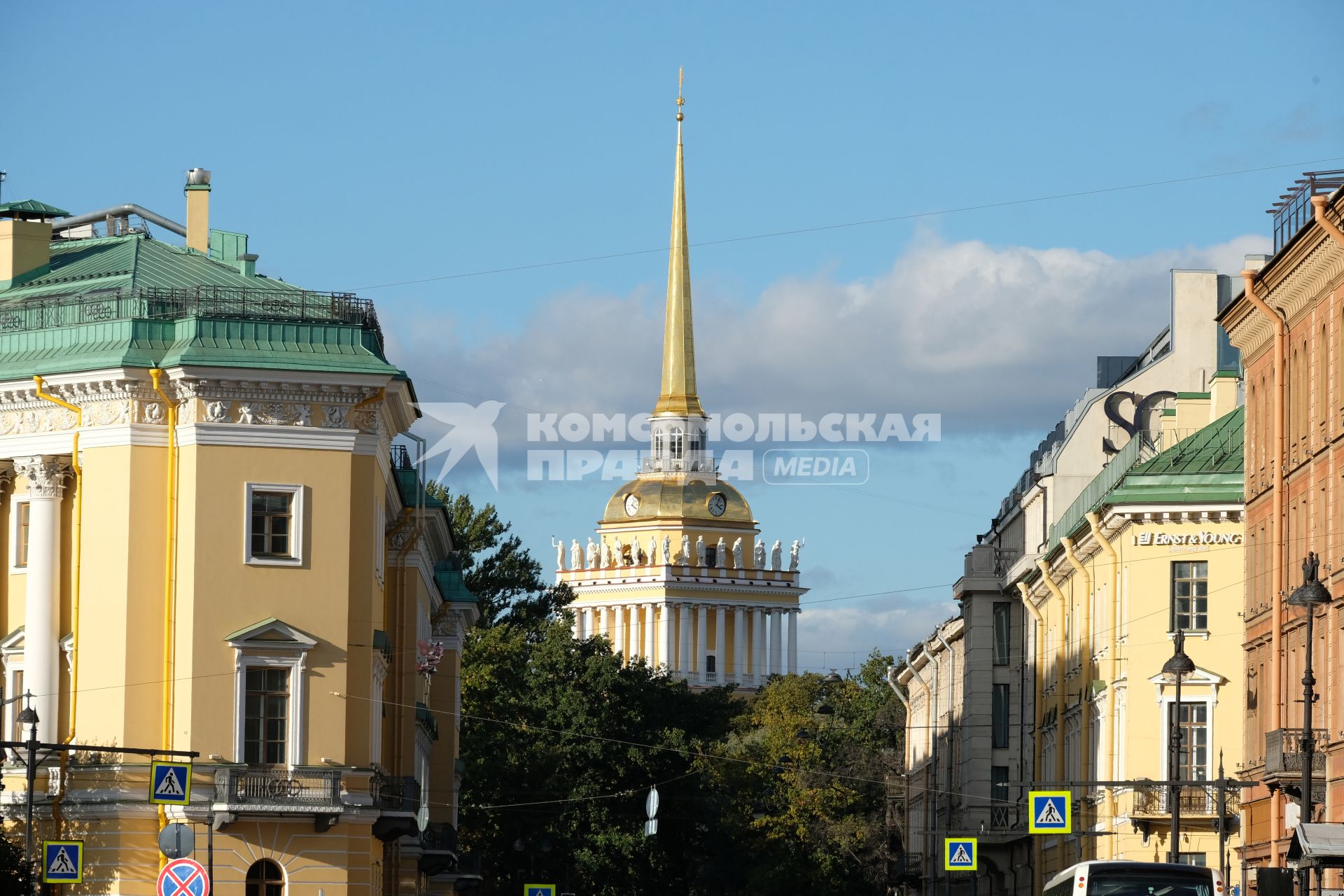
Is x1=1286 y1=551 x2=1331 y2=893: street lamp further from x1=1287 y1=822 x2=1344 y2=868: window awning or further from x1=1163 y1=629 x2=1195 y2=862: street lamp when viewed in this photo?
x1=1163 y1=629 x2=1195 y2=862: street lamp

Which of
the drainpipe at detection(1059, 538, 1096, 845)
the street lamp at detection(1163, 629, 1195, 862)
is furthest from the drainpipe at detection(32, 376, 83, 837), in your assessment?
the drainpipe at detection(1059, 538, 1096, 845)

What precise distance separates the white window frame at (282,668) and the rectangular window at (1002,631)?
37.4m

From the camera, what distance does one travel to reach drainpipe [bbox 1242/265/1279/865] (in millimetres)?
48031

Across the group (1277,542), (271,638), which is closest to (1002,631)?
(1277,542)

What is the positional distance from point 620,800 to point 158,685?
46.4 metres

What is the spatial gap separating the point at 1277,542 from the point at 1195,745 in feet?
32.2

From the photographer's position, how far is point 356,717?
155ft

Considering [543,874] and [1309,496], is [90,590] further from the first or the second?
[543,874]

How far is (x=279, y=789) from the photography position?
45.8 metres

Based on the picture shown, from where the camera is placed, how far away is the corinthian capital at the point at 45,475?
4716cm

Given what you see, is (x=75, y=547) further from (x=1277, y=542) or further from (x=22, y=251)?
(x=1277, y=542)

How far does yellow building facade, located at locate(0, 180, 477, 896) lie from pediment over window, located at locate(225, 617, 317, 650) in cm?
4

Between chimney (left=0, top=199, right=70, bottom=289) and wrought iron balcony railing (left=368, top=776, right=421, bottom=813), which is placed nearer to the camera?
wrought iron balcony railing (left=368, top=776, right=421, bottom=813)

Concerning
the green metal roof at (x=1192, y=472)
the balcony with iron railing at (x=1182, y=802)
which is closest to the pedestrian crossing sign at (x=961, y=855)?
the balcony with iron railing at (x=1182, y=802)
